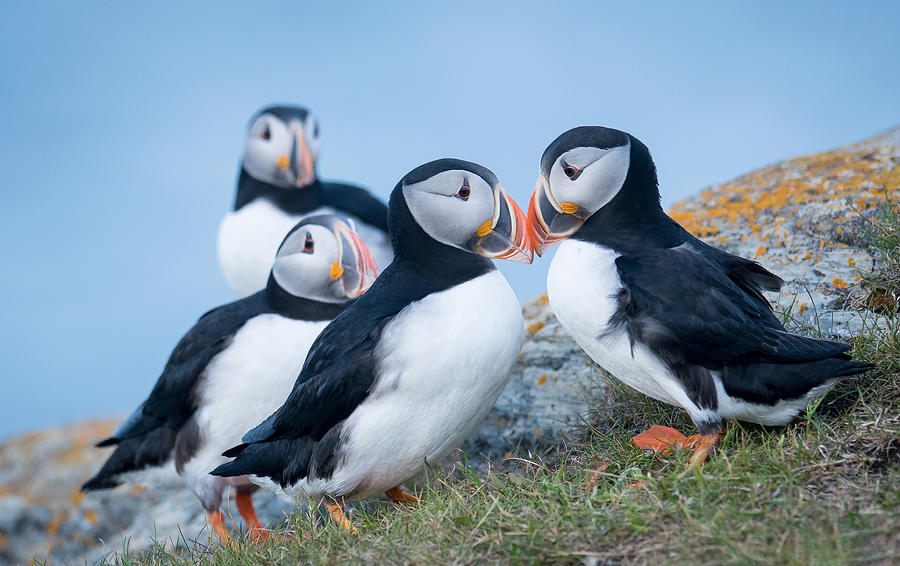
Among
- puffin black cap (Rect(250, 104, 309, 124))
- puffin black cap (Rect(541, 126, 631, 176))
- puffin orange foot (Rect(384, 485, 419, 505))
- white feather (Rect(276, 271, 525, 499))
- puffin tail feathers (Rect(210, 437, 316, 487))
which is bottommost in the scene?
puffin orange foot (Rect(384, 485, 419, 505))

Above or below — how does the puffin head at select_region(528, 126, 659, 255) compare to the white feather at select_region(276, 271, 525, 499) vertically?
above

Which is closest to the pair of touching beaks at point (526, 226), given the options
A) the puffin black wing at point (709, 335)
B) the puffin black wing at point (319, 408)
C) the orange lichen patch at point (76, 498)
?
the puffin black wing at point (709, 335)

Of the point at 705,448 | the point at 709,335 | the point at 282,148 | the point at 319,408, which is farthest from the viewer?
the point at 282,148

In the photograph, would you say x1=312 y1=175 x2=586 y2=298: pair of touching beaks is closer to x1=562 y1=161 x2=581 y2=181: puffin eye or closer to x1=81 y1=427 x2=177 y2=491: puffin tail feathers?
x1=562 y1=161 x2=581 y2=181: puffin eye

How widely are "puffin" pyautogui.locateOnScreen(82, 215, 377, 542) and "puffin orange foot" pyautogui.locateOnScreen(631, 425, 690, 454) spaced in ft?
6.52

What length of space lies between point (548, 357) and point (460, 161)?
6.49ft

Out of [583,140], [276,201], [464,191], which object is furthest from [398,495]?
[276,201]

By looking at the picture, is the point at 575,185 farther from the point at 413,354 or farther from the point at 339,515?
the point at 339,515

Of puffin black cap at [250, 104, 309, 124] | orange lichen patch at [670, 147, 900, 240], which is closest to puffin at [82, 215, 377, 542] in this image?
puffin black cap at [250, 104, 309, 124]

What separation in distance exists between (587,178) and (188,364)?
111 inches

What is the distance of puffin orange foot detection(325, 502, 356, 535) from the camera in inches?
157

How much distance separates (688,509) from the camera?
10.3ft

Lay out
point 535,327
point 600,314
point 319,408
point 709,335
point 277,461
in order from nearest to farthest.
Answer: point 709,335, point 600,314, point 319,408, point 277,461, point 535,327

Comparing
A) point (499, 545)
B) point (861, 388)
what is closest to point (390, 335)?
point (499, 545)
